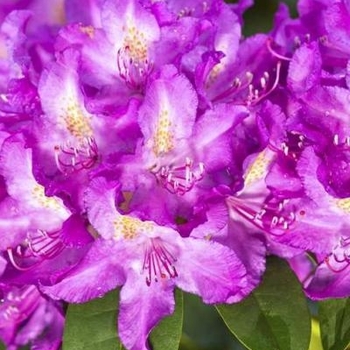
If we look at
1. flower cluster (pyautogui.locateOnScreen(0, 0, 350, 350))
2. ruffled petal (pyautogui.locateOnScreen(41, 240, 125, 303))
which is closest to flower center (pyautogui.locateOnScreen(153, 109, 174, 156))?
flower cluster (pyautogui.locateOnScreen(0, 0, 350, 350))

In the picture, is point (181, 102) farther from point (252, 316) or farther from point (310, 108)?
point (252, 316)

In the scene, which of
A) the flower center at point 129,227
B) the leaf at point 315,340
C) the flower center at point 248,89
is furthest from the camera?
the leaf at point 315,340

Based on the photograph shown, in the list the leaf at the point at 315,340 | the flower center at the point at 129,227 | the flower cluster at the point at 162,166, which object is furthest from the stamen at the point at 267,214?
the leaf at the point at 315,340

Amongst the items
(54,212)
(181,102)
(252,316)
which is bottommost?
(252,316)

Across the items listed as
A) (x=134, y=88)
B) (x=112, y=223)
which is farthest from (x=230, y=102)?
(x=112, y=223)

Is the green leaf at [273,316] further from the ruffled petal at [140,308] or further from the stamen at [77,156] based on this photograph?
the stamen at [77,156]
